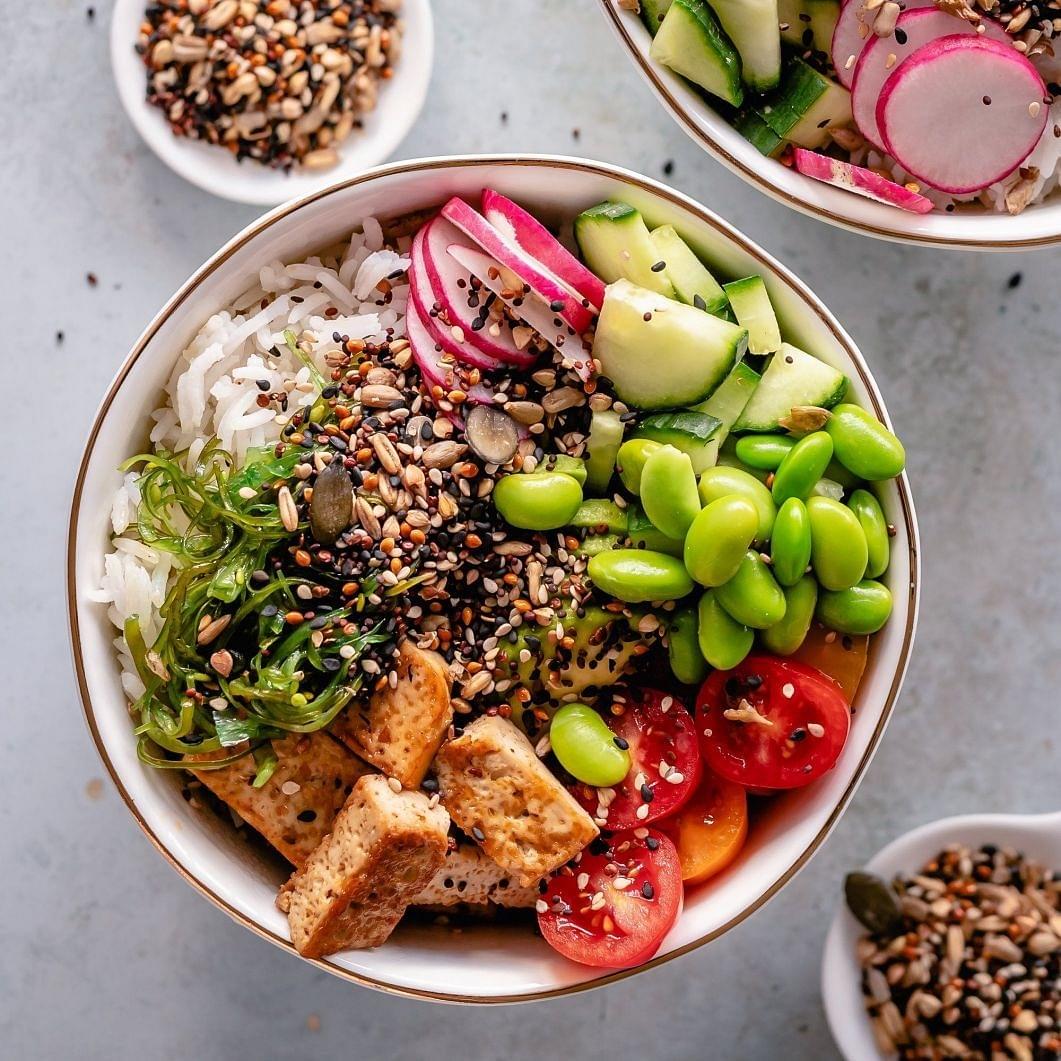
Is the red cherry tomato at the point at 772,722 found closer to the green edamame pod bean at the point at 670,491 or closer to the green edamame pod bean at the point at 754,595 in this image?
the green edamame pod bean at the point at 754,595

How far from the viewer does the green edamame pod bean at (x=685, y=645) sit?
80.0 inches

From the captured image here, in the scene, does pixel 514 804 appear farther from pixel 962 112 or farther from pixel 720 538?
pixel 962 112

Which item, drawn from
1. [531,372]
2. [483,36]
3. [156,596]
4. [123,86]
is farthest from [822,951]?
[123,86]

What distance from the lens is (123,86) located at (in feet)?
7.84

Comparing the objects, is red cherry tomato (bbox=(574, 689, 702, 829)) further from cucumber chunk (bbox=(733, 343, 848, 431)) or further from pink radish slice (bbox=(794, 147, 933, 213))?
pink radish slice (bbox=(794, 147, 933, 213))

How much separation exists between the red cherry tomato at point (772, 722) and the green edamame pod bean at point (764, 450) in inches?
13.9

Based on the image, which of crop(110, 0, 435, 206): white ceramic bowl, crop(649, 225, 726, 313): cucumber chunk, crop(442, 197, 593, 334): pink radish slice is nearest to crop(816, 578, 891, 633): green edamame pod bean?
crop(649, 225, 726, 313): cucumber chunk

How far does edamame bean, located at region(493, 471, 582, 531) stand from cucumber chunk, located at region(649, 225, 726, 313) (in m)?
0.40

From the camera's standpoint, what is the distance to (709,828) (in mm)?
2133

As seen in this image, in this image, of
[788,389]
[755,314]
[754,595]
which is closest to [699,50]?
[755,314]

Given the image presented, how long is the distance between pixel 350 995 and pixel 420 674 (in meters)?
1.05

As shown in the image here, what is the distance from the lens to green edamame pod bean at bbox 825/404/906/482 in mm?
1940

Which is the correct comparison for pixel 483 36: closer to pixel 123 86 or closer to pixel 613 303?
pixel 123 86

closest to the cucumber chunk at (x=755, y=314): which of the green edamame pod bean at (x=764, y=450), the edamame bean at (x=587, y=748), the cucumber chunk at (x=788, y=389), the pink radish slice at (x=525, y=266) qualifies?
the cucumber chunk at (x=788, y=389)
